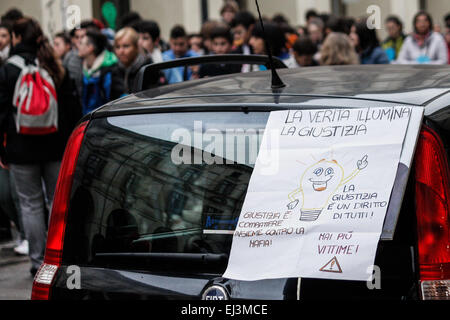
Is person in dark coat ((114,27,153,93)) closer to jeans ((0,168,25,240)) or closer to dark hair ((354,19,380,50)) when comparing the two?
jeans ((0,168,25,240))

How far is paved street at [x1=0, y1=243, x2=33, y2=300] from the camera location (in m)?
6.24

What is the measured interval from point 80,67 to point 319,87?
18.8ft

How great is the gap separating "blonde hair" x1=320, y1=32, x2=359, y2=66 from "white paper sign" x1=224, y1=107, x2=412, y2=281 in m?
4.81

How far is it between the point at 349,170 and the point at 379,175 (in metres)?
0.09

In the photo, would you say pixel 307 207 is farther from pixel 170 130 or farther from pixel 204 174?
pixel 170 130

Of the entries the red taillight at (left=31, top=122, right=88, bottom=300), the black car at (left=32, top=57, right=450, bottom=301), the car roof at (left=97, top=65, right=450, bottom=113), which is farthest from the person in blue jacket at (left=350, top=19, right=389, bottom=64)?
the red taillight at (left=31, top=122, right=88, bottom=300)

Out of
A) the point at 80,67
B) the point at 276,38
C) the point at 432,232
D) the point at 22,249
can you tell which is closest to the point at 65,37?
the point at 80,67

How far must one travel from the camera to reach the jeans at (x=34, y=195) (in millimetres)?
6668

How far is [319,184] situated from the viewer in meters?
2.54

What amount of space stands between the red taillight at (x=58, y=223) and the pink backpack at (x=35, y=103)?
353 centimetres

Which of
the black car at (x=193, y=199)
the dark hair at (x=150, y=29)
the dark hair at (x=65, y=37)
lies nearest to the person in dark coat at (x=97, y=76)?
the dark hair at (x=150, y=29)

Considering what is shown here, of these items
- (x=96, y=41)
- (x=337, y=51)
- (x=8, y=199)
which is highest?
(x=96, y=41)

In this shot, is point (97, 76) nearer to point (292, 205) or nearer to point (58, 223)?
point (58, 223)

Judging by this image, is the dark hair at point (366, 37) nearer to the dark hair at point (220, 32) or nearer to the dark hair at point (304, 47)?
the dark hair at point (304, 47)
